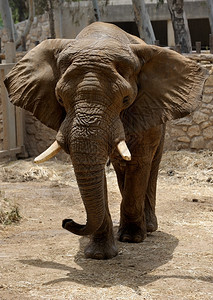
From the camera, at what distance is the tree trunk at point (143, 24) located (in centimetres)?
1620

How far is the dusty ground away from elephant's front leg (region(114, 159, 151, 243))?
12 centimetres

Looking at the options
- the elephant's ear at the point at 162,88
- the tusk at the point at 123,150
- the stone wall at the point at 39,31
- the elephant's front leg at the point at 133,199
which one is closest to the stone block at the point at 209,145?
the elephant's front leg at the point at 133,199

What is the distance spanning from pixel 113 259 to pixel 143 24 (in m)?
11.1

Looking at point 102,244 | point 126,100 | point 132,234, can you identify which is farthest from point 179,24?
point 126,100

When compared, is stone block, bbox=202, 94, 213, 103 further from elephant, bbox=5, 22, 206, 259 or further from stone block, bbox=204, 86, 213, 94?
elephant, bbox=5, 22, 206, 259

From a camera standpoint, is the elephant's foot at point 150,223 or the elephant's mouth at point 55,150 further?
the elephant's foot at point 150,223

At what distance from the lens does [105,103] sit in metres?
5.09

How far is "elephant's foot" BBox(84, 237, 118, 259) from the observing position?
19.2 ft

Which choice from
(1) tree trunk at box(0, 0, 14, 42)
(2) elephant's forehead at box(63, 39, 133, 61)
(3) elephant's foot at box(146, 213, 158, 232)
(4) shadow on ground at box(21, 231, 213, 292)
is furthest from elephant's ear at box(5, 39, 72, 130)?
(1) tree trunk at box(0, 0, 14, 42)

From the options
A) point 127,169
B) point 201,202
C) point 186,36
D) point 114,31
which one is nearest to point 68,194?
point 201,202

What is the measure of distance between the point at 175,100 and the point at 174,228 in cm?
186

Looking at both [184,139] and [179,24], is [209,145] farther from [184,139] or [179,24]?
[179,24]

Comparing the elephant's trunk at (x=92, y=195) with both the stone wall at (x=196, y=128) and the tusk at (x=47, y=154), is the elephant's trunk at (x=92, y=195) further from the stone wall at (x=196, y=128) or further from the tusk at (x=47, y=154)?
the stone wall at (x=196, y=128)

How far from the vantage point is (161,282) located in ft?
17.1
